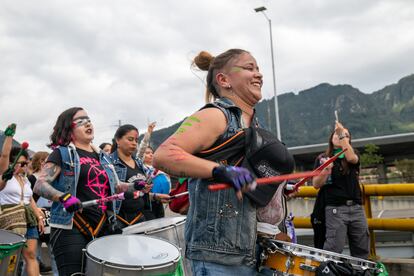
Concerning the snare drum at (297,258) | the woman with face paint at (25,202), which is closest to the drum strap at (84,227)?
the woman with face paint at (25,202)

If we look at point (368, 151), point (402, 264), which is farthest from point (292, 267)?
point (368, 151)

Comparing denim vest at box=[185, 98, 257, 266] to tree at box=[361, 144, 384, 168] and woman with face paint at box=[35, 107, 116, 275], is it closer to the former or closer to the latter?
woman with face paint at box=[35, 107, 116, 275]

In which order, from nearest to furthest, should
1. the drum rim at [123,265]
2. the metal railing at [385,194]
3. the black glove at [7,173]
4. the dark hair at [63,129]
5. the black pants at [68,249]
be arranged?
the drum rim at [123,265], the black pants at [68,249], the dark hair at [63,129], the black glove at [7,173], the metal railing at [385,194]

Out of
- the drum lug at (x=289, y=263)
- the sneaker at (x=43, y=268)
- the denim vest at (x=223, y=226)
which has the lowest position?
the sneaker at (x=43, y=268)

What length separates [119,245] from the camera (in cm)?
367

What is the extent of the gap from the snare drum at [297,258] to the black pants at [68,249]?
2144 mm

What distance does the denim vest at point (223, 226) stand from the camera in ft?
7.21

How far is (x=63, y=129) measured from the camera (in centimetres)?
454

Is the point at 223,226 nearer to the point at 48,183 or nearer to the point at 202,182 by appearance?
the point at 202,182

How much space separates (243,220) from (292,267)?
39 centimetres

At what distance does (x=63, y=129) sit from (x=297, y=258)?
9.63 feet

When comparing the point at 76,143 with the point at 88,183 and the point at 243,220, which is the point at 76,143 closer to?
the point at 88,183

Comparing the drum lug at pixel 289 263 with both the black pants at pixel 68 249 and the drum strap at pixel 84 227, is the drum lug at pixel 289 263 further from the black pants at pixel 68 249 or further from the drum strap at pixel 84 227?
the drum strap at pixel 84 227

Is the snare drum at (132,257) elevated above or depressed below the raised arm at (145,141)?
below
